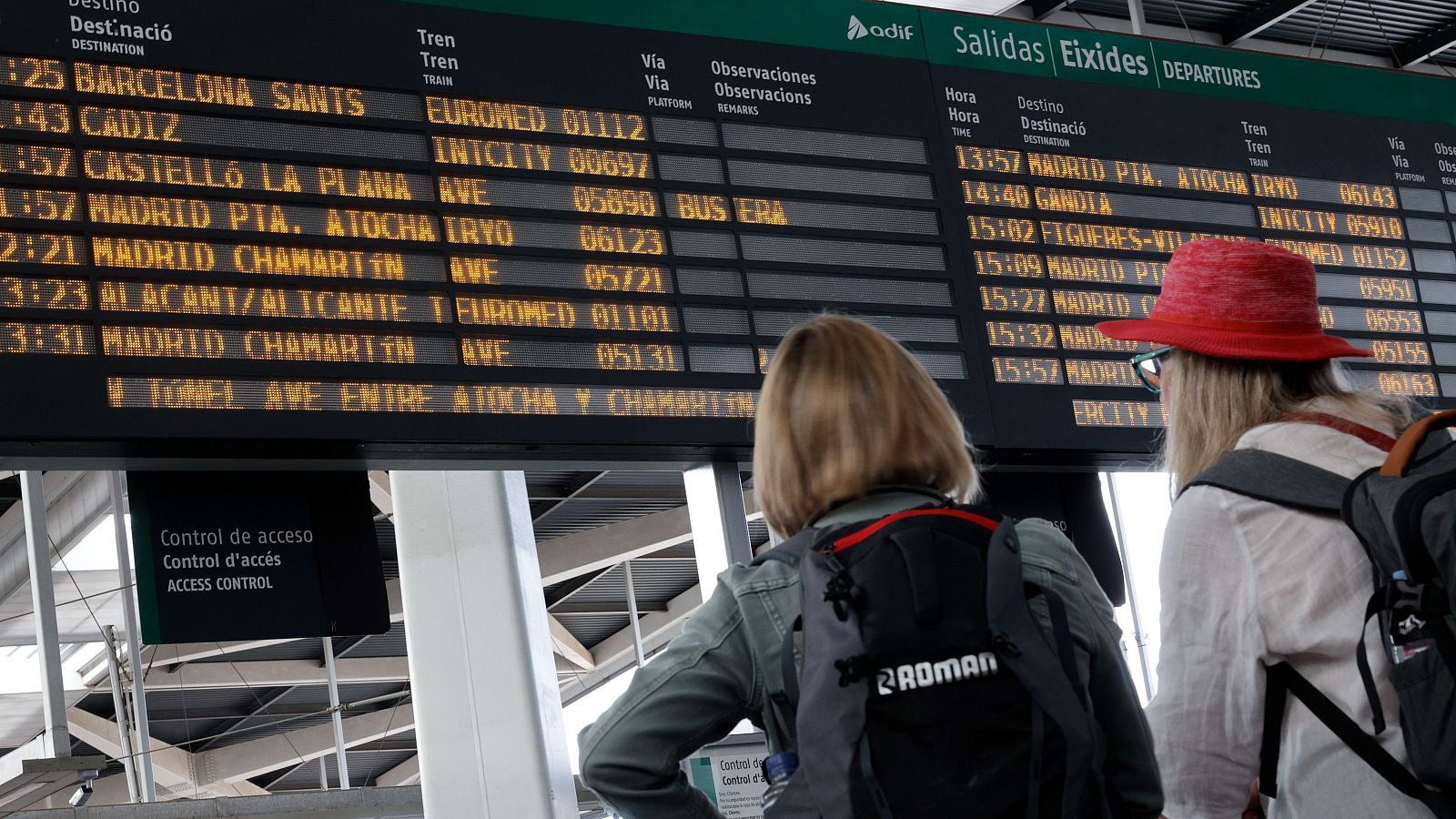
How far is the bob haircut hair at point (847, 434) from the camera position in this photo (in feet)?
7.54

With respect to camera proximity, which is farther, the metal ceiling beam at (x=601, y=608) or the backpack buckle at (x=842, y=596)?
the metal ceiling beam at (x=601, y=608)

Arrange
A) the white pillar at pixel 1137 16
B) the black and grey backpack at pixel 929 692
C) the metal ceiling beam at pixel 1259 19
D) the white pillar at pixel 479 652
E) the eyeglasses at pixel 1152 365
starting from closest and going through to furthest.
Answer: the black and grey backpack at pixel 929 692, the eyeglasses at pixel 1152 365, the white pillar at pixel 479 652, the white pillar at pixel 1137 16, the metal ceiling beam at pixel 1259 19

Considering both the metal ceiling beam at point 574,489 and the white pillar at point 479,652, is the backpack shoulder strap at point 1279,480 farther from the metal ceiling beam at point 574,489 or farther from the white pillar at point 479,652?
the metal ceiling beam at point 574,489

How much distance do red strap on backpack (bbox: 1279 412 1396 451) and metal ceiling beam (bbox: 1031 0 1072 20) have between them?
7464 mm

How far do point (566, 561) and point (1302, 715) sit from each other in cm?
1443

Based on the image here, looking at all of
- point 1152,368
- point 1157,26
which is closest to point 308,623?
point 1152,368

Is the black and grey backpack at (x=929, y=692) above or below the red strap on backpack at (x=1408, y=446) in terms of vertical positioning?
below

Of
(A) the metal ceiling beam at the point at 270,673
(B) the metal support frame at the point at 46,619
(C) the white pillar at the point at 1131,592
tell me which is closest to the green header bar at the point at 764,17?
(B) the metal support frame at the point at 46,619

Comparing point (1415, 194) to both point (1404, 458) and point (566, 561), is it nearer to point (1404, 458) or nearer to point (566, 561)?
point (1404, 458)

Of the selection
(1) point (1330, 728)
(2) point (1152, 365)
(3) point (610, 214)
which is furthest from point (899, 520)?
(3) point (610, 214)

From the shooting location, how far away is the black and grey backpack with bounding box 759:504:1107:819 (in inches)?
80.7

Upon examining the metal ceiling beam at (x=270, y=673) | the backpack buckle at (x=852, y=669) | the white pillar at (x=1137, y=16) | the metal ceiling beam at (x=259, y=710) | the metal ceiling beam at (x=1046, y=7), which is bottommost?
the metal ceiling beam at (x=259, y=710)

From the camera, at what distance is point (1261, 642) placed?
2.39 metres

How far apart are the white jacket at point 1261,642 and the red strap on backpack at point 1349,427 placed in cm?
2
